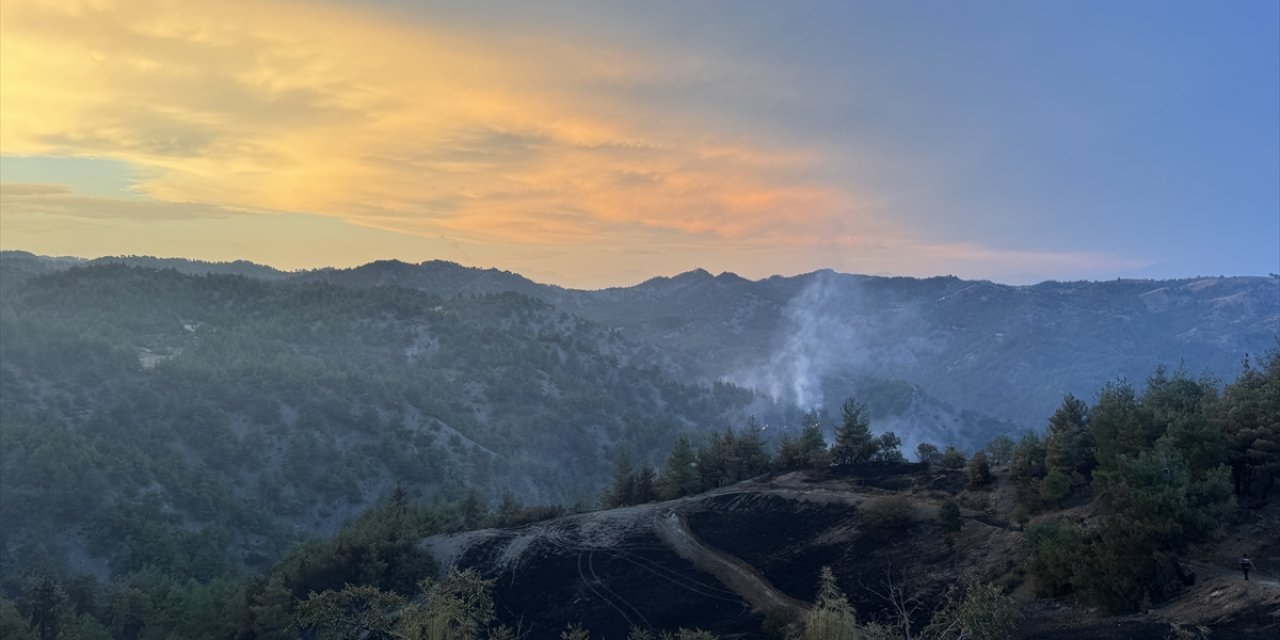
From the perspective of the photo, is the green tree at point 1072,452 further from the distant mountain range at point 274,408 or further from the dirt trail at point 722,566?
the distant mountain range at point 274,408

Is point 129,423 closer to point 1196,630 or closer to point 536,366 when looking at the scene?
point 536,366

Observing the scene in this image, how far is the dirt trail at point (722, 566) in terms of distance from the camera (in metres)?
40.2

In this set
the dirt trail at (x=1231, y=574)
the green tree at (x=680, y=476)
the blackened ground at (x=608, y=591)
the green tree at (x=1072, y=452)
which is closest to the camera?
the dirt trail at (x=1231, y=574)

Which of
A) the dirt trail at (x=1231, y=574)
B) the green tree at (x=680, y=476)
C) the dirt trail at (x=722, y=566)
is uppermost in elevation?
the dirt trail at (x=1231, y=574)

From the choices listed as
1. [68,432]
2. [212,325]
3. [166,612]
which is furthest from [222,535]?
[212,325]

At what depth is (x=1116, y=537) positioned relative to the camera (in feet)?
94.1

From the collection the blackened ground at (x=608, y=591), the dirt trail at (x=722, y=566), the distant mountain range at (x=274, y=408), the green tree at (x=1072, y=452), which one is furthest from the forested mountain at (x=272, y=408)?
the green tree at (x=1072, y=452)

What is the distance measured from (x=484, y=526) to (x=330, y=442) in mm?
51774

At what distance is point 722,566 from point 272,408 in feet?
273

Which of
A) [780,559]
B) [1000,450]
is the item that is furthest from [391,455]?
[1000,450]

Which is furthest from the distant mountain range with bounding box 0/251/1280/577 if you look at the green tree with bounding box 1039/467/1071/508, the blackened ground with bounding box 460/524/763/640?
the green tree with bounding box 1039/467/1071/508

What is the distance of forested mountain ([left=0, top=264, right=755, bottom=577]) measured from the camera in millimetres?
80562

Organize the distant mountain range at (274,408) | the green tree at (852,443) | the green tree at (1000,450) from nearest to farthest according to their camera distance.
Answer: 1. the green tree at (1000,450)
2. the green tree at (852,443)
3. the distant mountain range at (274,408)

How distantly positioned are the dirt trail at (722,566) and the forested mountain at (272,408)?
114 ft
